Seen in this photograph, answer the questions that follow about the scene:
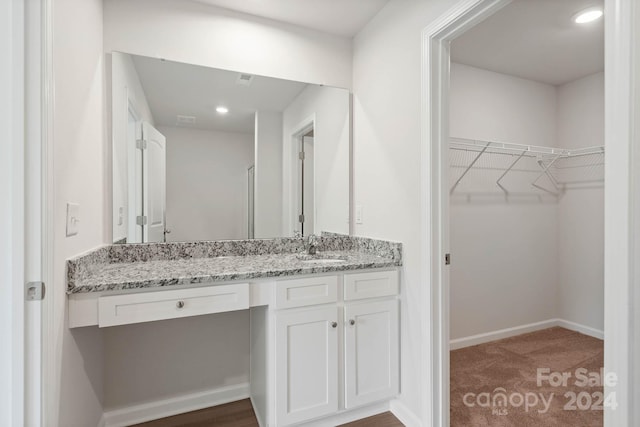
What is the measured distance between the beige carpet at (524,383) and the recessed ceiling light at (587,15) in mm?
2394

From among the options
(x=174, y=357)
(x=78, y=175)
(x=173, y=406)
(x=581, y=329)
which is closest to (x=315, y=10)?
(x=78, y=175)

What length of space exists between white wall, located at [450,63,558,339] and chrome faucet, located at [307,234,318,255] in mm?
1234

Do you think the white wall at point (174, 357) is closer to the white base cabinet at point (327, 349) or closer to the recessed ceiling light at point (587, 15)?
the white base cabinet at point (327, 349)

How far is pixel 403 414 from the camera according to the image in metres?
1.77

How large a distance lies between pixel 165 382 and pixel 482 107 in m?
3.16

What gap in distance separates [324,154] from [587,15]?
6.11 feet

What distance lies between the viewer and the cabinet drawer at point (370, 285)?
1.70 metres

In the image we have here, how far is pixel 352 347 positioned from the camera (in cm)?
169

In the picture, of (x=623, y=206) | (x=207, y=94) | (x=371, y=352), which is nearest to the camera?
(x=623, y=206)

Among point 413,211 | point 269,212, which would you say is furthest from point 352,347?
point 269,212

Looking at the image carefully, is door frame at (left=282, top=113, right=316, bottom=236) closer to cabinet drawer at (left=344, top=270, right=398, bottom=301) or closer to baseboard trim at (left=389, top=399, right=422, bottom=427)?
cabinet drawer at (left=344, top=270, right=398, bottom=301)

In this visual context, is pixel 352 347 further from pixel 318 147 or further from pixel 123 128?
pixel 123 128

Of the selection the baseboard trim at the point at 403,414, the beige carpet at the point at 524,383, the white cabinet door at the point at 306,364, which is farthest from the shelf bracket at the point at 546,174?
the white cabinet door at the point at 306,364
